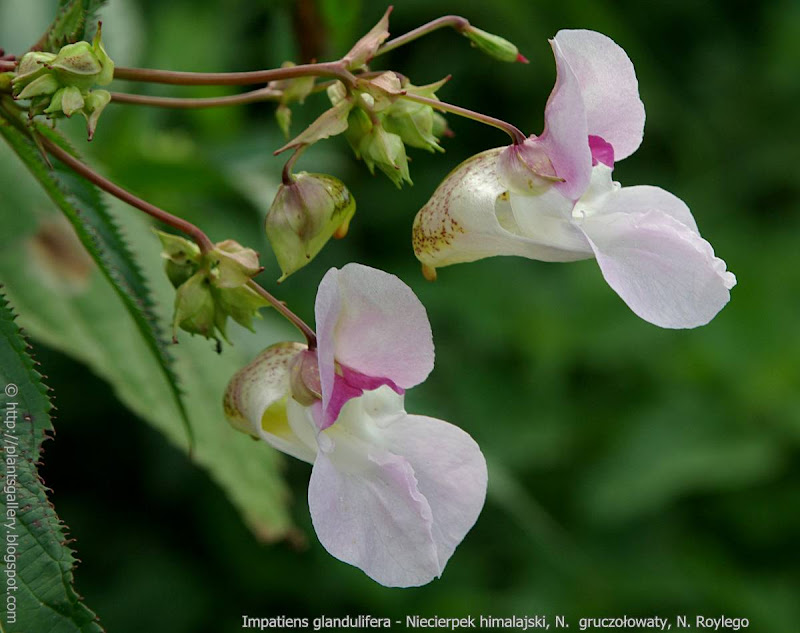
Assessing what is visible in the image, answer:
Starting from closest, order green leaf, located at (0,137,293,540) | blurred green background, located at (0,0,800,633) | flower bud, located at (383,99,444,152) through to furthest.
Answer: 1. flower bud, located at (383,99,444,152)
2. green leaf, located at (0,137,293,540)
3. blurred green background, located at (0,0,800,633)

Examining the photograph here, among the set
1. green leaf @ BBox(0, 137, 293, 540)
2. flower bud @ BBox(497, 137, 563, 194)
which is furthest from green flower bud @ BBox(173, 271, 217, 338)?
green leaf @ BBox(0, 137, 293, 540)

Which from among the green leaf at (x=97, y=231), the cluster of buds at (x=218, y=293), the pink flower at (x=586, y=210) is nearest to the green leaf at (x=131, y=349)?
the green leaf at (x=97, y=231)

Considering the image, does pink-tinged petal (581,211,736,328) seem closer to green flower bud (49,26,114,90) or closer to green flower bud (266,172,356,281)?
green flower bud (266,172,356,281)

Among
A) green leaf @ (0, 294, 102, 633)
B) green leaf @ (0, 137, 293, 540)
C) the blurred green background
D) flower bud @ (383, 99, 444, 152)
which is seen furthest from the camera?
the blurred green background

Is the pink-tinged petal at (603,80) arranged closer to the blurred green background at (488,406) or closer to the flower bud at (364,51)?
the flower bud at (364,51)

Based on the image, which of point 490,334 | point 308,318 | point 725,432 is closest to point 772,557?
point 725,432

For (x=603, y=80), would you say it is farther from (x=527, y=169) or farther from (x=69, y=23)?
(x=69, y=23)

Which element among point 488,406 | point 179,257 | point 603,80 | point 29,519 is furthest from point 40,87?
point 488,406
